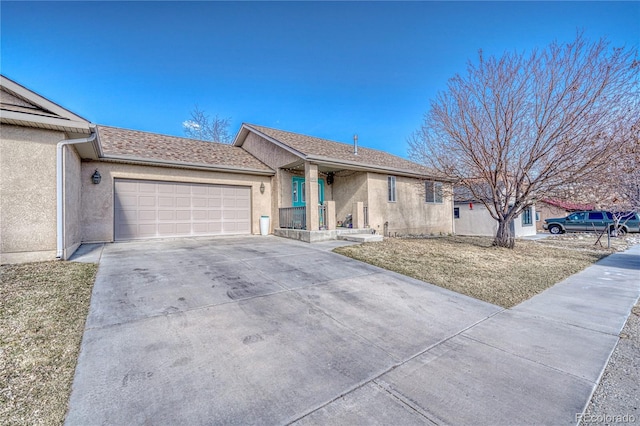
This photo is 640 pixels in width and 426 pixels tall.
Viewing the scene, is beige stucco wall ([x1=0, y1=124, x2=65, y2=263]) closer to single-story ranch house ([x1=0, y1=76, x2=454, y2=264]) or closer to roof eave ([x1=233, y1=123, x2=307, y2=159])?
single-story ranch house ([x1=0, y1=76, x2=454, y2=264])

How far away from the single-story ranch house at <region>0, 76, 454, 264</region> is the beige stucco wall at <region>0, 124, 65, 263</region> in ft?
0.05

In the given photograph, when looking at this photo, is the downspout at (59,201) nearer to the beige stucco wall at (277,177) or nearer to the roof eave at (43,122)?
the roof eave at (43,122)

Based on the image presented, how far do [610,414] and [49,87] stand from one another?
20019 millimetres

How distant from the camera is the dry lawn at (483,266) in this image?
17.3 feet

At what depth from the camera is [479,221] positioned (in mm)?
17531

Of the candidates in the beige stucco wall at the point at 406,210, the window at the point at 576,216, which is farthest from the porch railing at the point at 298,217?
the window at the point at 576,216

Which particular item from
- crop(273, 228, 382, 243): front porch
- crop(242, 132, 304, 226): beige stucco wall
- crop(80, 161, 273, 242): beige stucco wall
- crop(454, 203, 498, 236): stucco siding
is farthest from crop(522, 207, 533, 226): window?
crop(80, 161, 273, 242): beige stucco wall

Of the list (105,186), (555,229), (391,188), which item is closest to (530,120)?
(391,188)

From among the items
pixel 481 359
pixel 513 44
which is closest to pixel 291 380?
pixel 481 359

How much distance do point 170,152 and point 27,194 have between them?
539 cm

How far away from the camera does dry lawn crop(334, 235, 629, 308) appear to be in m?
5.27

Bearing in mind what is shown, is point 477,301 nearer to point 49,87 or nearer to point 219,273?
point 219,273

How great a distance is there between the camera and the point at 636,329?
364 cm

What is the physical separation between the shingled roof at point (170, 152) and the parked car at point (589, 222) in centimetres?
2127
